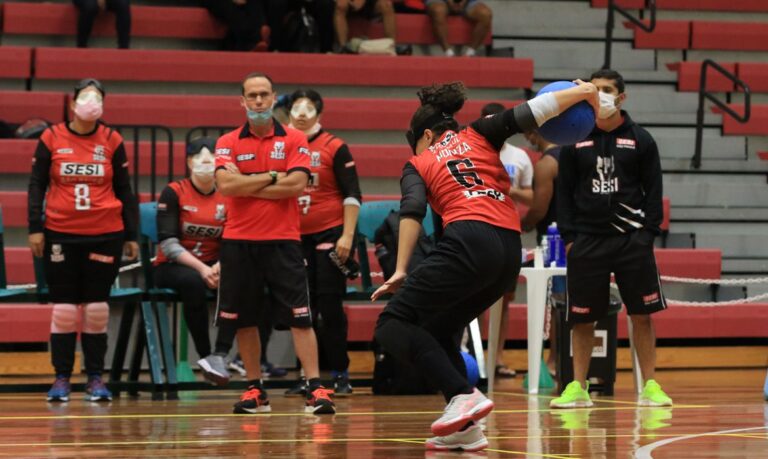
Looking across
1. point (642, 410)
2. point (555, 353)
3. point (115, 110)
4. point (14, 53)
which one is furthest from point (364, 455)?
point (14, 53)

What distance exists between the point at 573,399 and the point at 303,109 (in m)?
2.63

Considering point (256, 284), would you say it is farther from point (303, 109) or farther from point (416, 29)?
point (416, 29)

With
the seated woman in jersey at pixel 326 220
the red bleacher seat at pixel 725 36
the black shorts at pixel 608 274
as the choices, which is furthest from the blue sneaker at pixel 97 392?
the red bleacher seat at pixel 725 36

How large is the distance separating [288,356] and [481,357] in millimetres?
1927

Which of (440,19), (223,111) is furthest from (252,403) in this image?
(440,19)

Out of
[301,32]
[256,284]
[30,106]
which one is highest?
[301,32]

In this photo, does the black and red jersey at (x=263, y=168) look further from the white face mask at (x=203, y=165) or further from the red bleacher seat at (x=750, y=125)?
the red bleacher seat at (x=750, y=125)

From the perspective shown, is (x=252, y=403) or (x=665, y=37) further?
(x=665, y=37)

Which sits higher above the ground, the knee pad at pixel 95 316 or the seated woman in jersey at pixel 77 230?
A: the seated woman in jersey at pixel 77 230

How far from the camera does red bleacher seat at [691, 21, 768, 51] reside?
13.8 metres

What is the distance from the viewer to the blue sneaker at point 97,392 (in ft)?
26.5

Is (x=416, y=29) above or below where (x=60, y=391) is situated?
above

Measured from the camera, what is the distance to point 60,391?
805 cm

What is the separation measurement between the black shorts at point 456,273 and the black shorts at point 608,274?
2.33 m
